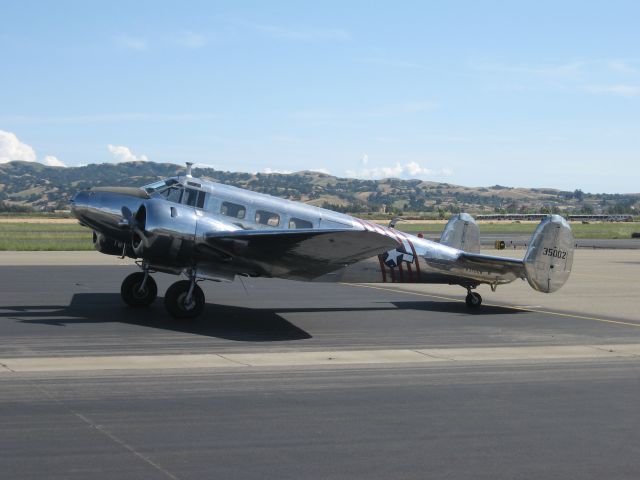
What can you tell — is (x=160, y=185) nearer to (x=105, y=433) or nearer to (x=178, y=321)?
Answer: (x=178, y=321)

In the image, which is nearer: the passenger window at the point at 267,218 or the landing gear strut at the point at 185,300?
the landing gear strut at the point at 185,300

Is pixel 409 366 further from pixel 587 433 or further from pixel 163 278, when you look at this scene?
pixel 163 278

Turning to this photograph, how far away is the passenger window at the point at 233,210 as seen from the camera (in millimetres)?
19953

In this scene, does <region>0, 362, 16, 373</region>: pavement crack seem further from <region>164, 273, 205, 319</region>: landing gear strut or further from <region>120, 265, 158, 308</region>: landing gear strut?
<region>120, 265, 158, 308</region>: landing gear strut

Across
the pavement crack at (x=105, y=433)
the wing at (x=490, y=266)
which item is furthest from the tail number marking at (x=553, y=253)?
the pavement crack at (x=105, y=433)

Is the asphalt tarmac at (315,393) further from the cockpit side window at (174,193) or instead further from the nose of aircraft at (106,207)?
the cockpit side window at (174,193)

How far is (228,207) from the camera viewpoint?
789 inches

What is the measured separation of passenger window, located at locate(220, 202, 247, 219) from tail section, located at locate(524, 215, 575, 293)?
7655 mm

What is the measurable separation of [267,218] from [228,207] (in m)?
0.99

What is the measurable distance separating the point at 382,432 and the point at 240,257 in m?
10.1

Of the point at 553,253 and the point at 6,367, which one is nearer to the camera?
the point at 6,367

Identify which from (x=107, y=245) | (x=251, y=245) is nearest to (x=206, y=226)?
(x=251, y=245)

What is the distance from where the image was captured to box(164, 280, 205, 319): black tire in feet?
62.7

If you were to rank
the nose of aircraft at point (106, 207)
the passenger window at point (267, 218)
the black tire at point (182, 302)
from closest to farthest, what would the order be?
the black tire at point (182, 302) < the nose of aircraft at point (106, 207) < the passenger window at point (267, 218)
